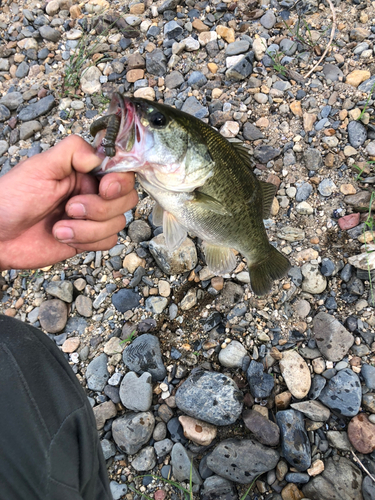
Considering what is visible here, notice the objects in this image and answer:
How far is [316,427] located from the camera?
2.80 meters

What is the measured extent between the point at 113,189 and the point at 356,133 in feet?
9.07

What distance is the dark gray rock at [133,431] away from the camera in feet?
9.36

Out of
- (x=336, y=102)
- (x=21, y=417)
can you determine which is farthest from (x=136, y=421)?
(x=336, y=102)

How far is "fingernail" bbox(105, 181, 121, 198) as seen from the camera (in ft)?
7.20

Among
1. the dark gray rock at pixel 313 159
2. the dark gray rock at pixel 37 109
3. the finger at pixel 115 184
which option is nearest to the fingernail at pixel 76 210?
the finger at pixel 115 184

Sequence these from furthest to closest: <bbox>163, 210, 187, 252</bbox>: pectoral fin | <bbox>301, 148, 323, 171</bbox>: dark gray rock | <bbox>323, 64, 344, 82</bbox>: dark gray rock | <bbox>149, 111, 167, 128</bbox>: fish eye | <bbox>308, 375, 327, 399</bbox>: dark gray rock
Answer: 1. <bbox>323, 64, 344, 82</bbox>: dark gray rock
2. <bbox>301, 148, 323, 171</bbox>: dark gray rock
3. <bbox>308, 375, 327, 399</bbox>: dark gray rock
4. <bbox>163, 210, 187, 252</bbox>: pectoral fin
5. <bbox>149, 111, 167, 128</bbox>: fish eye

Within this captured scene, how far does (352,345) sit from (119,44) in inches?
174

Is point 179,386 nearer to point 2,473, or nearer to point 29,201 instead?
point 2,473

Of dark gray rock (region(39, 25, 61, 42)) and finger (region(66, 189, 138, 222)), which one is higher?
dark gray rock (region(39, 25, 61, 42))

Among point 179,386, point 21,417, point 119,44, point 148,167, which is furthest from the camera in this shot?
point 119,44

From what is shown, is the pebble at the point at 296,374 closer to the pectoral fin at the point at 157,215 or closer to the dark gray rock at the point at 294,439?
the dark gray rock at the point at 294,439

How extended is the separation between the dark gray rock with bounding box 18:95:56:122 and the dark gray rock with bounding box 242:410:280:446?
4.03 metres

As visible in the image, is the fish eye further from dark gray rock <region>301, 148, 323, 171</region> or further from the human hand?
dark gray rock <region>301, 148, 323, 171</region>

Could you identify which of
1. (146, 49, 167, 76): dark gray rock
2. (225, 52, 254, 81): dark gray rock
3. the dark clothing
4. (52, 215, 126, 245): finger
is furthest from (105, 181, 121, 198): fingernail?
(146, 49, 167, 76): dark gray rock
